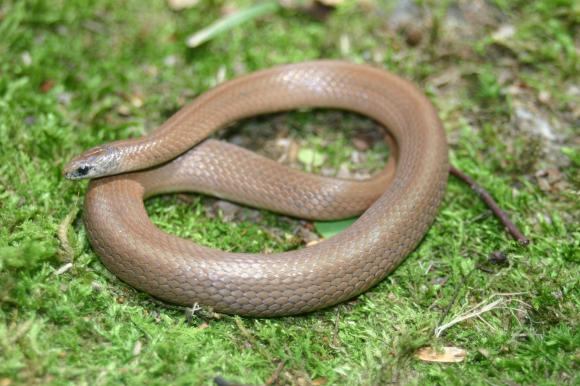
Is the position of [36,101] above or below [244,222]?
above

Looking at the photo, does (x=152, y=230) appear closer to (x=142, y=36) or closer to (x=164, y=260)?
(x=164, y=260)

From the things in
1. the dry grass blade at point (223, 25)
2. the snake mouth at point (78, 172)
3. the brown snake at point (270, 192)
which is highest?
the dry grass blade at point (223, 25)

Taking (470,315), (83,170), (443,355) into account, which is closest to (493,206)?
(470,315)

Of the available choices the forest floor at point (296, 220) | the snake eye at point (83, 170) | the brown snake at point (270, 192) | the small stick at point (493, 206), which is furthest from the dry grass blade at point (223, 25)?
the small stick at point (493, 206)

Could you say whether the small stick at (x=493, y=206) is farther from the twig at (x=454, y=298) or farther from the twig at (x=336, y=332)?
the twig at (x=336, y=332)

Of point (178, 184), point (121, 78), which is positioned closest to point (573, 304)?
point (178, 184)

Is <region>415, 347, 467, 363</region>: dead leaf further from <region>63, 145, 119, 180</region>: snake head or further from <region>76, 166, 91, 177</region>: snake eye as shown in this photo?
<region>76, 166, 91, 177</region>: snake eye

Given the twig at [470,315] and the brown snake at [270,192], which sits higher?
the brown snake at [270,192]
